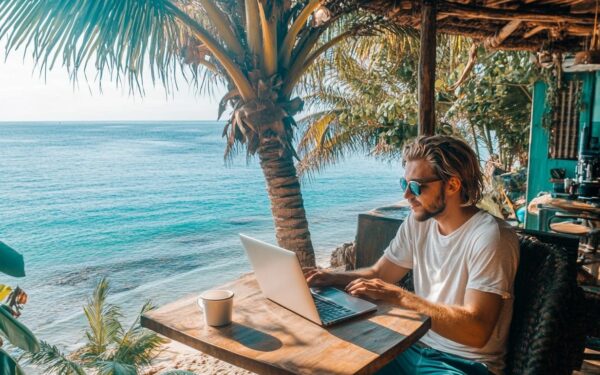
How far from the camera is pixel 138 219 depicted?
92.1 ft

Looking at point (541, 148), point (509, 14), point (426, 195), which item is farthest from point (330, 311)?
point (541, 148)

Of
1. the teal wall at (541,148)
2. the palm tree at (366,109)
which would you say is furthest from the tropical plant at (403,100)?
the teal wall at (541,148)

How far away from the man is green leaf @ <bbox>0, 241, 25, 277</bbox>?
113 cm

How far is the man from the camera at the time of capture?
186 cm

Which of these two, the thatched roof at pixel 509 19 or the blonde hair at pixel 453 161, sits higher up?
the thatched roof at pixel 509 19

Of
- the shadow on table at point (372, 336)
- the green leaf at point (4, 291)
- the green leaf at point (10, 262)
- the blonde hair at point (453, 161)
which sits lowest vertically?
the shadow on table at point (372, 336)

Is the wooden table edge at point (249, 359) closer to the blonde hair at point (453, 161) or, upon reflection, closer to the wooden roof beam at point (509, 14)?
the blonde hair at point (453, 161)

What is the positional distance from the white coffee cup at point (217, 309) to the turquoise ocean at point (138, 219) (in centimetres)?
350

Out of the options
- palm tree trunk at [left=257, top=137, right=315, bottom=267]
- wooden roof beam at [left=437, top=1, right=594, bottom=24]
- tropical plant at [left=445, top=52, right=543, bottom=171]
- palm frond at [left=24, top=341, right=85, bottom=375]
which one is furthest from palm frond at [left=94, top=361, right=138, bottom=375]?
tropical plant at [left=445, top=52, right=543, bottom=171]

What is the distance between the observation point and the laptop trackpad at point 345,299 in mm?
1895

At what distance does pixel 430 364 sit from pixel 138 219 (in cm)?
2781

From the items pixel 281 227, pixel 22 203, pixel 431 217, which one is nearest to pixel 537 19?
pixel 281 227

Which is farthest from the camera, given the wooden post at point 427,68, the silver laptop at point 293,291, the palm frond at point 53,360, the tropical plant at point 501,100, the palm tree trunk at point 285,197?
the tropical plant at point 501,100

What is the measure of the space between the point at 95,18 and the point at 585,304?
3.14 metres
